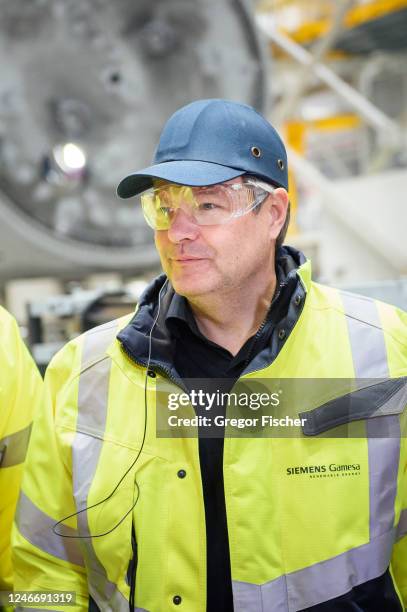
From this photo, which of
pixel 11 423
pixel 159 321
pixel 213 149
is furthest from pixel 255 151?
pixel 11 423

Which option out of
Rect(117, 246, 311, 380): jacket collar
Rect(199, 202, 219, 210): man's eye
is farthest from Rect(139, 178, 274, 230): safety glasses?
Rect(117, 246, 311, 380): jacket collar

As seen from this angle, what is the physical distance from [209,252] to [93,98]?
4.42 feet

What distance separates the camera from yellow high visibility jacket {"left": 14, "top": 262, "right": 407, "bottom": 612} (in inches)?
43.1

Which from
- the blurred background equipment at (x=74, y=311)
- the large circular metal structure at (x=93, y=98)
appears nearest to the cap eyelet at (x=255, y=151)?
the blurred background equipment at (x=74, y=311)

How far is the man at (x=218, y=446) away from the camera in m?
1.10

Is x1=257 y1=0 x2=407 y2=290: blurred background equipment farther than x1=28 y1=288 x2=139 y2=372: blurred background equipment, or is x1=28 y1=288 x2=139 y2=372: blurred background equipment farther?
x1=257 y1=0 x2=407 y2=290: blurred background equipment

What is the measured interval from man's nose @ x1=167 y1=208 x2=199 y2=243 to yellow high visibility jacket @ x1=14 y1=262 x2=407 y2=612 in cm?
17

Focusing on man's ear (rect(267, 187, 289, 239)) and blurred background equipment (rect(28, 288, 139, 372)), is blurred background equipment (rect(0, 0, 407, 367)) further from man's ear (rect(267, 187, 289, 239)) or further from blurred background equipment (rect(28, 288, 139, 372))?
man's ear (rect(267, 187, 289, 239))

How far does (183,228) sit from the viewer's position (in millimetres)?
1177

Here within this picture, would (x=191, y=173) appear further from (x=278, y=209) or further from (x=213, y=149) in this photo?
(x=278, y=209)

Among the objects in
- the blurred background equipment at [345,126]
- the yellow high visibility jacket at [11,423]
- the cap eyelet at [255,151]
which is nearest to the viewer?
the cap eyelet at [255,151]

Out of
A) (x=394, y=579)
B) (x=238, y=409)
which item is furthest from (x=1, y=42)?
(x=394, y=579)

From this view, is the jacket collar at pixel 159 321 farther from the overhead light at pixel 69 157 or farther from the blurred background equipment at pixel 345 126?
the overhead light at pixel 69 157

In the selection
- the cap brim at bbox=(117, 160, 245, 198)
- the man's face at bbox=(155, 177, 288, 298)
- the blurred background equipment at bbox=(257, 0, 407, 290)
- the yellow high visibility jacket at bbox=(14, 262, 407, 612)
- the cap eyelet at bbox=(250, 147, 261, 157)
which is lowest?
the yellow high visibility jacket at bbox=(14, 262, 407, 612)
